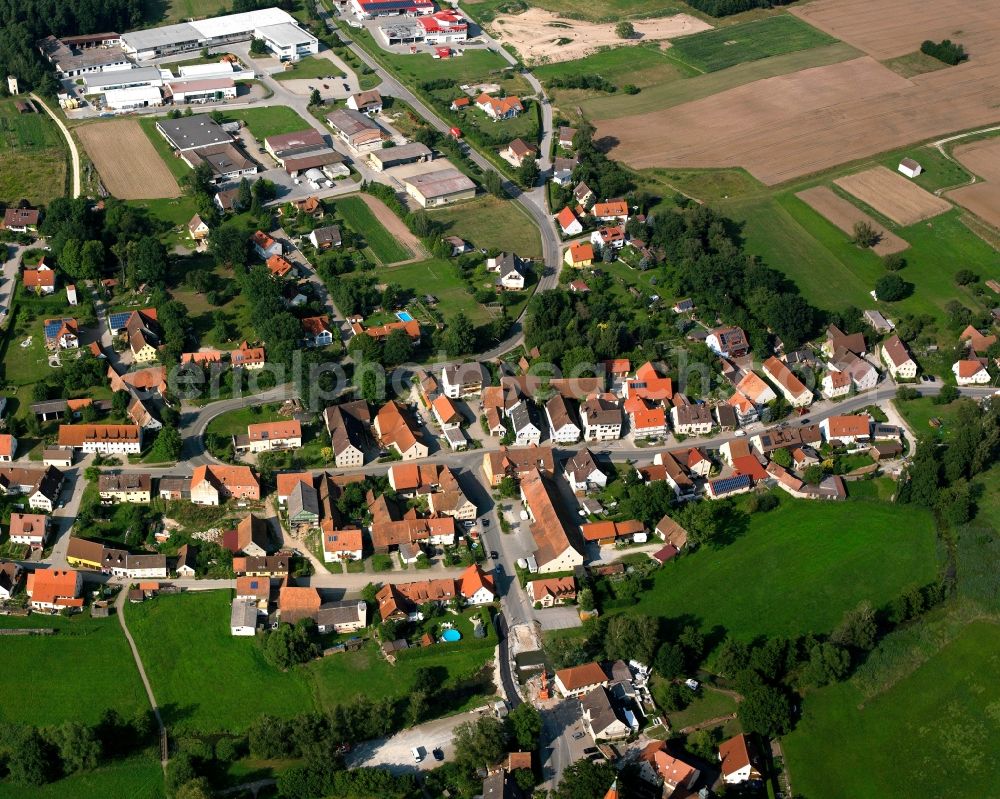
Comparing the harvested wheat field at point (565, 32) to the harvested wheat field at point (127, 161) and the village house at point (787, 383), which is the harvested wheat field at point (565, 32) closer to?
the harvested wheat field at point (127, 161)

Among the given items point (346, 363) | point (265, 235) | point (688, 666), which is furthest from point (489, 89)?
point (688, 666)

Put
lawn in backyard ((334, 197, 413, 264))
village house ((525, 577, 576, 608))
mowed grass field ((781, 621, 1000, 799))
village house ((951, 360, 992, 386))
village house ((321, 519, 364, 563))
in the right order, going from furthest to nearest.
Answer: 1. lawn in backyard ((334, 197, 413, 264))
2. village house ((951, 360, 992, 386))
3. village house ((321, 519, 364, 563))
4. village house ((525, 577, 576, 608))
5. mowed grass field ((781, 621, 1000, 799))

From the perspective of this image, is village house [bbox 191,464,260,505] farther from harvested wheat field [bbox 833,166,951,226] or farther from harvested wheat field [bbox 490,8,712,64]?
harvested wheat field [bbox 490,8,712,64]

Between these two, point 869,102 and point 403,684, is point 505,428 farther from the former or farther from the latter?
point 869,102

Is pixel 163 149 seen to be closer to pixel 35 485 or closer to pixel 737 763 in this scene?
pixel 35 485

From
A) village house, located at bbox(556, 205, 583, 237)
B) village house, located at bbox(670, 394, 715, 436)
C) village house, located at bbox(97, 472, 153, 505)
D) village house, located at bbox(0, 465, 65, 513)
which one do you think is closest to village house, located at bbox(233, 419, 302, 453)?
village house, located at bbox(97, 472, 153, 505)
